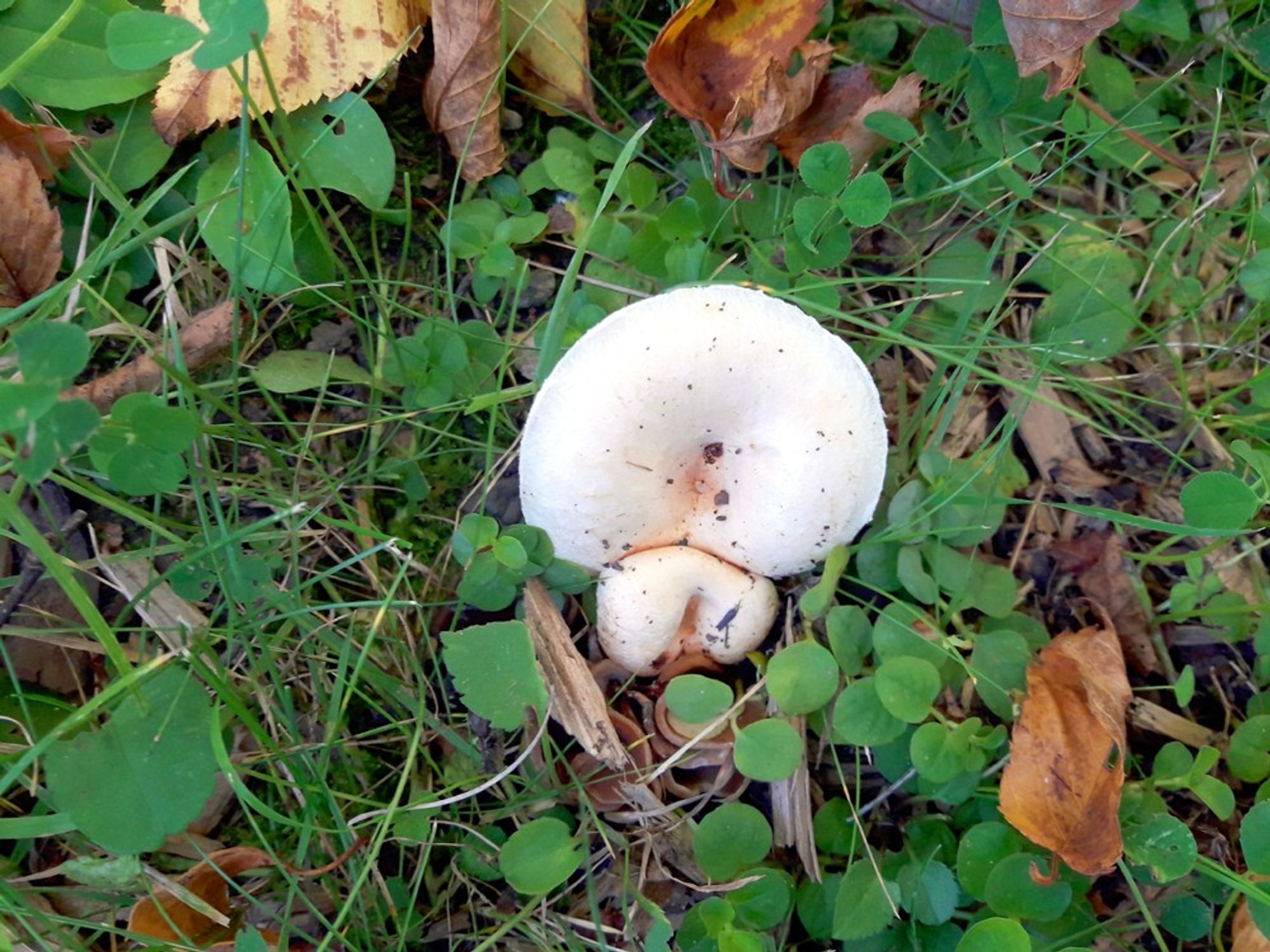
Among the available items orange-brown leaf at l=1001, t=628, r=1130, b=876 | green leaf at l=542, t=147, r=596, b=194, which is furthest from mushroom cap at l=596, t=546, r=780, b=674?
green leaf at l=542, t=147, r=596, b=194

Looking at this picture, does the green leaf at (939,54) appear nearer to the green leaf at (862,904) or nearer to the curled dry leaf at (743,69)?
the curled dry leaf at (743,69)

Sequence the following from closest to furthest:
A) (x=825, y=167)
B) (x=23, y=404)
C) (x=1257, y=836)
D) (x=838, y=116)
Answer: (x=23, y=404) → (x=1257, y=836) → (x=825, y=167) → (x=838, y=116)

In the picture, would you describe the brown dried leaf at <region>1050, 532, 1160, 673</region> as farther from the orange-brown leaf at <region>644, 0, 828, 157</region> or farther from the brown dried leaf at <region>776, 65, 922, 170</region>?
the orange-brown leaf at <region>644, 0, 828, 157</region>

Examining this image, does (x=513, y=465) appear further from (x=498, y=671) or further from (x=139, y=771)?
(x=139, y=771)

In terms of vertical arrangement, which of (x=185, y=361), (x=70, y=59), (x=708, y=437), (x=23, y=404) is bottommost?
(x=708, y=437)

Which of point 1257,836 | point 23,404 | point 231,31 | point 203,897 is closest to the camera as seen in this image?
point 23,404

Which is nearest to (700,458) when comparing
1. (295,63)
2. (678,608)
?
(678,608)
